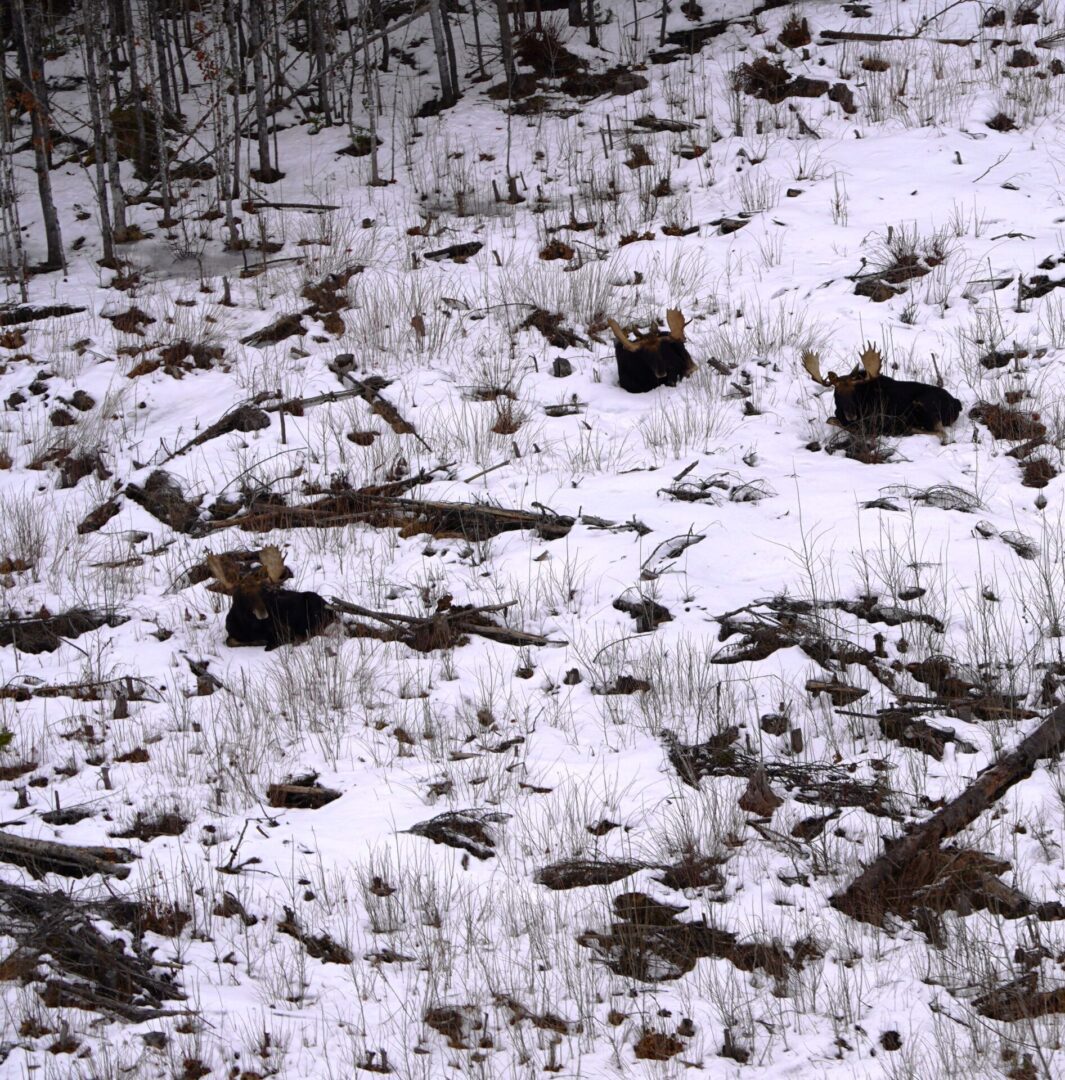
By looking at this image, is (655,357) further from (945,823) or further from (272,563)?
(945,823)

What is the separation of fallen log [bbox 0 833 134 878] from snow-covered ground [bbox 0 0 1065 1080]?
67 millimetres

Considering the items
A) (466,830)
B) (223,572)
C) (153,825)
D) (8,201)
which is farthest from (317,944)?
(8,201)

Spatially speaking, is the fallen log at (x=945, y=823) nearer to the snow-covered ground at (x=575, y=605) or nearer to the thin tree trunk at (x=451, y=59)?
the snow-covered ground at (x=575, y=605)

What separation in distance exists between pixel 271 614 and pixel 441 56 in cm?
1070

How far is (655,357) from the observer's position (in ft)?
26.1

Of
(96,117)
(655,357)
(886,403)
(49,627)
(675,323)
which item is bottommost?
(49,627)

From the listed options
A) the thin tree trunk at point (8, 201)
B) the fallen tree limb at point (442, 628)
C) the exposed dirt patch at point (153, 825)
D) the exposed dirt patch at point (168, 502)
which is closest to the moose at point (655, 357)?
the fallen tree limb at point (442, 628)

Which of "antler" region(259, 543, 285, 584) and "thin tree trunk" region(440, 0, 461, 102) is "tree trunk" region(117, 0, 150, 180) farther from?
"antler" region(259, 543, 285, 584)

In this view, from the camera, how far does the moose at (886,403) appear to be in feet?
22.9

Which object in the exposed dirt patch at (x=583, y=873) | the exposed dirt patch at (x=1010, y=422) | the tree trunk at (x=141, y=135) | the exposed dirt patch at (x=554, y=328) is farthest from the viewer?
the tree trunk at (x=141, y=135)

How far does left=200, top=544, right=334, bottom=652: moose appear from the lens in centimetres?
571

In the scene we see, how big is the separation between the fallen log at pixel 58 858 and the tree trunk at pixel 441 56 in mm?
12348

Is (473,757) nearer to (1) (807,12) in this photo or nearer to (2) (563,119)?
(2) (563,119)

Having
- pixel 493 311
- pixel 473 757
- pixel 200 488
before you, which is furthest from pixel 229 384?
pixel 473 757
